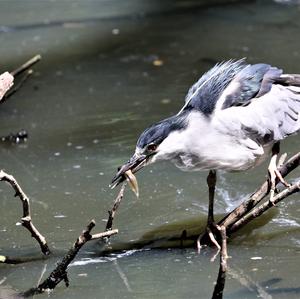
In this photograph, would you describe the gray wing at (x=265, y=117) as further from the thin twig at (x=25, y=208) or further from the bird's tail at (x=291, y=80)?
the thin twig at (x=25, y=208)

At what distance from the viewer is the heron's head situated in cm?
373

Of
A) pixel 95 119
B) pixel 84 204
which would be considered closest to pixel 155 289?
pixel 84 204

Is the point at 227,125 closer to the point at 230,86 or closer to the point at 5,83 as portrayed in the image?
the point at 230,86

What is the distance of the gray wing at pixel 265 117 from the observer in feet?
13.3

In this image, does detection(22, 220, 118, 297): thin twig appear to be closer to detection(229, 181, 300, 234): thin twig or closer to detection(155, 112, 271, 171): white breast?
detection(155, 112, 271, 171): white breast

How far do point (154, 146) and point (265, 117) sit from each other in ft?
2.39

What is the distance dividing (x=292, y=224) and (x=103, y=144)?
190 cm

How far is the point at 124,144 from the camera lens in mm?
5840

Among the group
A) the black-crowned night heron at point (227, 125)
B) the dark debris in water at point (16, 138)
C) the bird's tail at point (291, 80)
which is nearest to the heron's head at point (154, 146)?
the black-crowned night heron at point (227, 125)

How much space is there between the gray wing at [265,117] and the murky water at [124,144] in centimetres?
50

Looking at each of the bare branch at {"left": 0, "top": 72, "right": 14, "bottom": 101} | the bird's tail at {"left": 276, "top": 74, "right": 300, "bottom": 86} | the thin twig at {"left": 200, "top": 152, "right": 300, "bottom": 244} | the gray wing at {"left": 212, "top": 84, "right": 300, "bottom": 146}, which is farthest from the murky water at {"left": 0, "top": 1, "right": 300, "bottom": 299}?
the bare branch at {"left": 0, "top": 72, "right": 14, "bottom": 101}

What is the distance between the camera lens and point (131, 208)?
4.79m

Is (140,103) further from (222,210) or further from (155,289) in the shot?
(155,289)

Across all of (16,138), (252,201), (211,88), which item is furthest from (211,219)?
(16,138)
